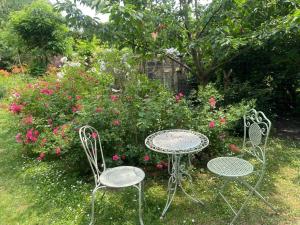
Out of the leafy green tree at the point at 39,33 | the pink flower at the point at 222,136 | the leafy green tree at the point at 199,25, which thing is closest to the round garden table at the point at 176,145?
the pink flower at the point at 222,136

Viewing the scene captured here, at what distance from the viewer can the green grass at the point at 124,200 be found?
8.46 feet

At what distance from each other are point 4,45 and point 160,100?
10799mm

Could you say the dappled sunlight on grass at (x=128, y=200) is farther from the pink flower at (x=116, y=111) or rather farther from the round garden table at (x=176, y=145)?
the pink flower at (x=116, y=111)

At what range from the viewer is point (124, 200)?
2.88 meters

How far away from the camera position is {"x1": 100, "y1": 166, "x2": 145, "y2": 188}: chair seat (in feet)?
7.68

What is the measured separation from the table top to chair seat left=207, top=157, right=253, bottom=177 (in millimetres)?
204

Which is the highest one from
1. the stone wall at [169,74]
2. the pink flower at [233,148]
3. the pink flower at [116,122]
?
the stone wall at [169,74]

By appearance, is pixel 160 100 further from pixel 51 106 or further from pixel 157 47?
pixel 51 106

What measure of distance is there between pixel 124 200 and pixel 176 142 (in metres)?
0.84

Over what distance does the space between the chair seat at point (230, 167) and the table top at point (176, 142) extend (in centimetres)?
20

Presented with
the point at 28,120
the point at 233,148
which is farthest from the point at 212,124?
the point at 28,120

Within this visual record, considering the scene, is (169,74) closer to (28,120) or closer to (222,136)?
→ (222,136)

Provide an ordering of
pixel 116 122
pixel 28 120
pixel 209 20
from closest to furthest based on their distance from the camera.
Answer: pixel 116 122 < pixel 28 120 < pixel 209 20

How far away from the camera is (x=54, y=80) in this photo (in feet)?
15.6
